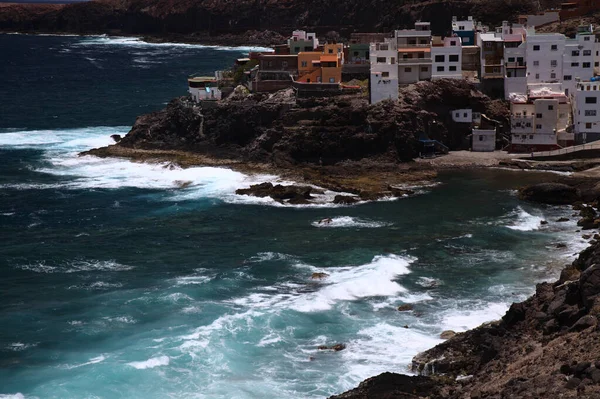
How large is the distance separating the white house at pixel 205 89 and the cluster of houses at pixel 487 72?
10 centimetres

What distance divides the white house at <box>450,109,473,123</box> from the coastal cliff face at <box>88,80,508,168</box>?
0.47 m

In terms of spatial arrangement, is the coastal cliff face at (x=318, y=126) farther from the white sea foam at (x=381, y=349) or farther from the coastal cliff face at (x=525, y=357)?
the coastal cliff face at (x=525, y=357)

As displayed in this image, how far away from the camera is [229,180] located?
273ft

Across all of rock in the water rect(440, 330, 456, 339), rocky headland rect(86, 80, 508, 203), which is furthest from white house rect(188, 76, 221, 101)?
rock in the water rect(440, 330, 456, 339)

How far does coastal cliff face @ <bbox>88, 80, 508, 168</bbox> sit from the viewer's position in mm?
86125

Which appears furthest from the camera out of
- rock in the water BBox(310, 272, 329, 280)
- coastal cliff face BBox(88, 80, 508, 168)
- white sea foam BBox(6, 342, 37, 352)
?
coastal cliff face BBox(88, 80, 508, 168)

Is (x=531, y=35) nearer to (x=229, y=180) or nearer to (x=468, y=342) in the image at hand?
(x=229, y=180)

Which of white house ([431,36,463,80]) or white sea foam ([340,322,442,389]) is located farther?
white house ([431,36,463,80])

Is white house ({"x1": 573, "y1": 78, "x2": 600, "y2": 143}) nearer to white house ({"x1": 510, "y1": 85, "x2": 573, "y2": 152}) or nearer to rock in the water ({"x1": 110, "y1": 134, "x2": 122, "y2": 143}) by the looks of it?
white house ({"x1": 510, "y1": 85, "x2": 573, "y2": 152})

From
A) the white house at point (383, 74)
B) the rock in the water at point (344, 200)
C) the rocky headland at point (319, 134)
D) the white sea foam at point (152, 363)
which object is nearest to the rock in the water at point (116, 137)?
the rocky headland at point (319, 134)

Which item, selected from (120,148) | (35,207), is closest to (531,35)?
(120,148)

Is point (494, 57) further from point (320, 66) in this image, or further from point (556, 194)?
point (556, 194)

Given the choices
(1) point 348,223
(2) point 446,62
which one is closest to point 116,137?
(2) point 446,62

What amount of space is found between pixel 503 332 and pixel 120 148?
6096cm
